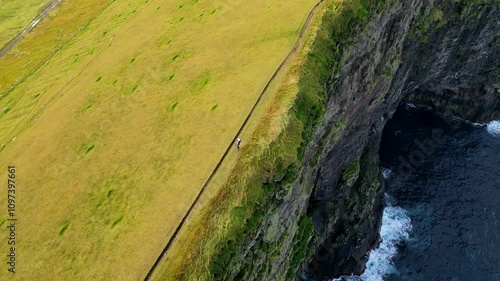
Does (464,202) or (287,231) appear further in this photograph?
(464,202)

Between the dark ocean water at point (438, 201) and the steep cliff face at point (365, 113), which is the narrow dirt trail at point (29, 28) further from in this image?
the dark ocean water at point (438, 201)

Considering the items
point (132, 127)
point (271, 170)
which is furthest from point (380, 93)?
point (132, 127)

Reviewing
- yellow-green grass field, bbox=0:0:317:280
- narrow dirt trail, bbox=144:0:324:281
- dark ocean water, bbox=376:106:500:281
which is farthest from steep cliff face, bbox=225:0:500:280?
yellow-green grass field, bbox=0:0:317:280

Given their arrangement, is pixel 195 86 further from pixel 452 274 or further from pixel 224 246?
pixel 452 274

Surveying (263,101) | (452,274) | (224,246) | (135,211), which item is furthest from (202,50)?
(452,274)

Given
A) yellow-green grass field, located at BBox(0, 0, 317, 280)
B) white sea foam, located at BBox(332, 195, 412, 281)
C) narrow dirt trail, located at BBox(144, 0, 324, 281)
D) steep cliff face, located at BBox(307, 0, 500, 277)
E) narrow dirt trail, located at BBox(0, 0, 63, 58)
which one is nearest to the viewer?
narrow dirt trail, located at BBox(144, 0, 324, 281)

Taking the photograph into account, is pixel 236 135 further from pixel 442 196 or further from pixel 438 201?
pixel 442 196

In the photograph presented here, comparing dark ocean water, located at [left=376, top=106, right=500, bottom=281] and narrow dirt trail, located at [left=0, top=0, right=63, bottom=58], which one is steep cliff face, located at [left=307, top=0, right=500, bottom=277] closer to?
dark ocean water, located at [left=376, top=106, right=500, bottom=281]
